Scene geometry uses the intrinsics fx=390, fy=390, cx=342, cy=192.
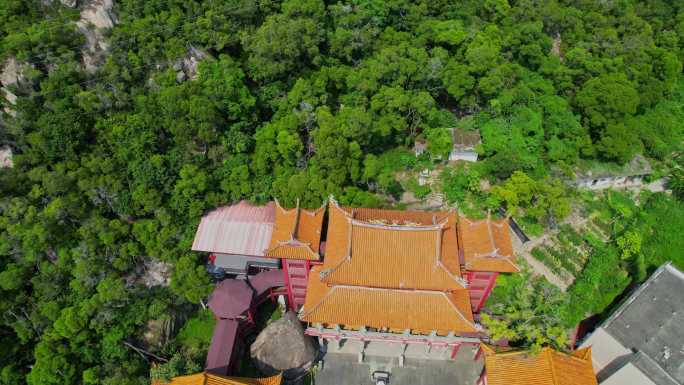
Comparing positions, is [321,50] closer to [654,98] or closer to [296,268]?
[296,268]

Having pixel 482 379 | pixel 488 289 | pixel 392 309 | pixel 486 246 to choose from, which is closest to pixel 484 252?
pixel 486 246

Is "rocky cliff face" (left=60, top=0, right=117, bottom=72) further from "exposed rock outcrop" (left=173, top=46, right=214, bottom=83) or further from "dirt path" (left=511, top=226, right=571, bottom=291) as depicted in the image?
"dirt path" (left=511, top=226, right=571, bottom=291)

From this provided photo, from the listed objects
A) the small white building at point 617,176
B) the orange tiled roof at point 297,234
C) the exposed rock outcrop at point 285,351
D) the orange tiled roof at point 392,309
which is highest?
the orange tiled roof at point 297,234

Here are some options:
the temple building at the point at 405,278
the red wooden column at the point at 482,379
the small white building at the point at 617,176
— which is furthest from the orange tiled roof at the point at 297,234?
the small white building at the point at 617,176

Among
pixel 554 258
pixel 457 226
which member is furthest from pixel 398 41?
pixel 554 258

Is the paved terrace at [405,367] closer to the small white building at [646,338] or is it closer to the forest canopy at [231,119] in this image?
the small white building at [646,338]
